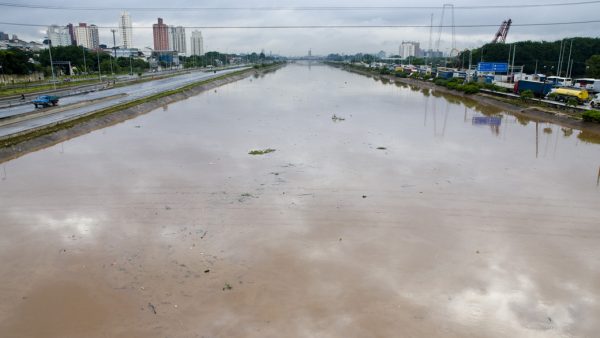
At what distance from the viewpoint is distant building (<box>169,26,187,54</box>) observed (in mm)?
176900

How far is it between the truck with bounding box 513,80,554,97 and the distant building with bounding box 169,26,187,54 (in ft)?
517

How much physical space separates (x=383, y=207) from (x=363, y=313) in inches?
208

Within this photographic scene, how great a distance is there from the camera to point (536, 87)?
3731 cm

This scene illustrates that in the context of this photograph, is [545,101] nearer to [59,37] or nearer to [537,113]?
[537,113]

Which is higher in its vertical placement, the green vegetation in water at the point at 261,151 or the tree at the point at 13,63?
the tree at the point at 13,63

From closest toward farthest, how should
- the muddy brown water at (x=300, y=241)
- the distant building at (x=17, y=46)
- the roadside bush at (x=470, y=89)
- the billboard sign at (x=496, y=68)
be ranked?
the muddy brown water at (x=300, y=241) < the roadside bush at (x=470, y=89) < the billboard sign at (x=496, y=68) < the distant building at (x=17, y=46)

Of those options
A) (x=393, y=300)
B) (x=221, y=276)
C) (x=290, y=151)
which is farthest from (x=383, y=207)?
(x=290, y=151)

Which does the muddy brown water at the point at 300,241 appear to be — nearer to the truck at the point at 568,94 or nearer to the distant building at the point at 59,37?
the truck at the point at 568,94

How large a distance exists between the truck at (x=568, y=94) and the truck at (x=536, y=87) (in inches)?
68.6

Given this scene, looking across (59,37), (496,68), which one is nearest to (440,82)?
(496,68)

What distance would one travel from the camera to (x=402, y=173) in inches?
622

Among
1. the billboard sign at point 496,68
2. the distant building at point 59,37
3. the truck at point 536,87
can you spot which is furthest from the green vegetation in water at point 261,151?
the distant building at point 59,37

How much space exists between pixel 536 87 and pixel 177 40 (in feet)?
564

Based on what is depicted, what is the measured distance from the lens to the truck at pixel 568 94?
31.6 metres
